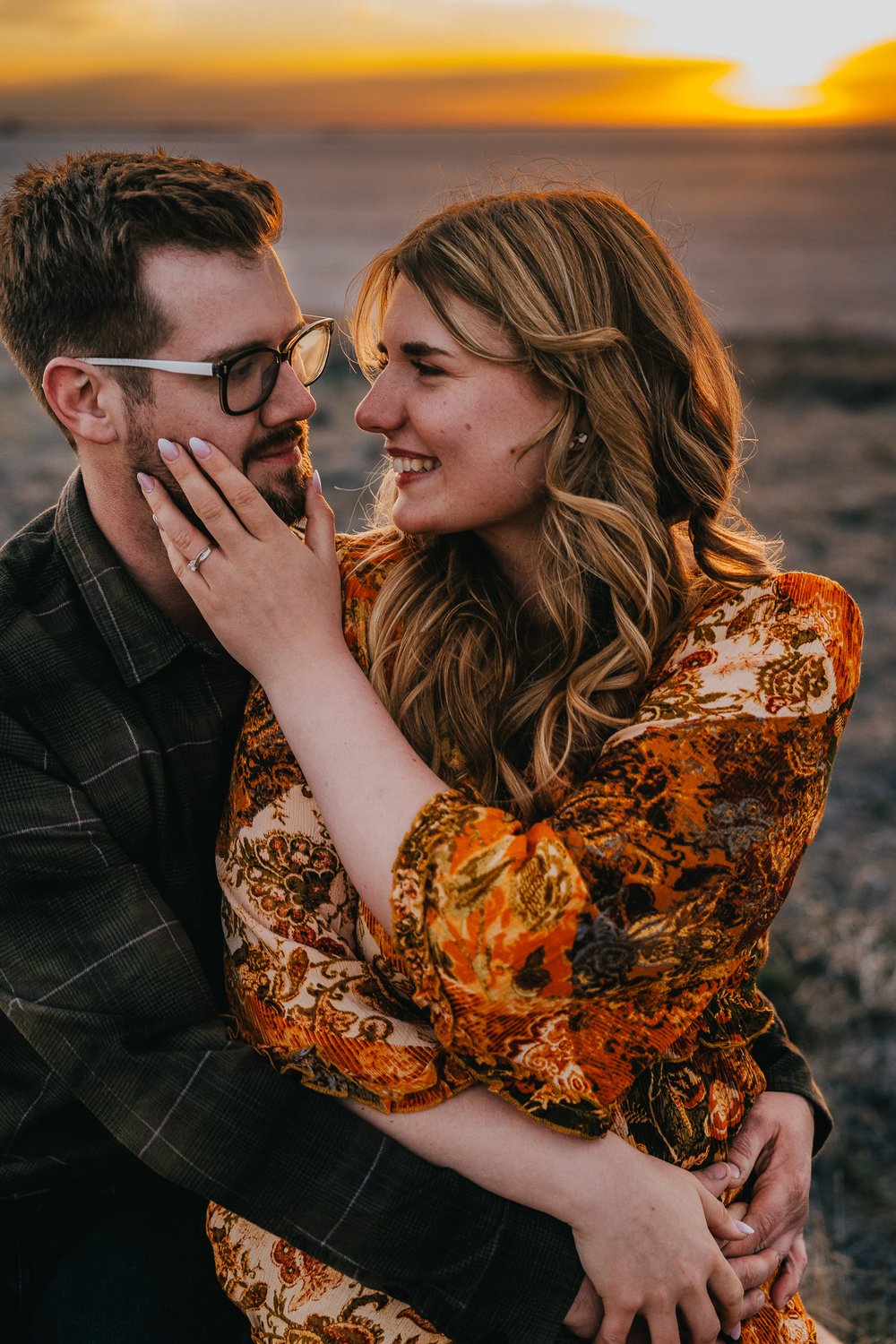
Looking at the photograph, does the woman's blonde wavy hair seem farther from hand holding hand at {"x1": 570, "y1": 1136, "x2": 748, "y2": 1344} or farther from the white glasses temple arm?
hand holding hand at {"x1": 570, "y1": 1136, "x2": 748, "y2": 1344}

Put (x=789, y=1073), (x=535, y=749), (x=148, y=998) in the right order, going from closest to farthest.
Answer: (x=148, y=998)
(x=535, y=749)
(x=789, y=1073)

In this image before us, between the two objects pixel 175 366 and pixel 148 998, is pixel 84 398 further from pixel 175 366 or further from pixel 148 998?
pixel 148 998

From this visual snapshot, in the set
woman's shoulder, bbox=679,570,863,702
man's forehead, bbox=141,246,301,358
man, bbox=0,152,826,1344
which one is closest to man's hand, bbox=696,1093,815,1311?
man, bbox=0,152,826,1344

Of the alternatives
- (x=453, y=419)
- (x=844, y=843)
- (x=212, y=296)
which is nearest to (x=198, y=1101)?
(x=453, y=419)

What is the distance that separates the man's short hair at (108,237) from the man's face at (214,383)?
34mm

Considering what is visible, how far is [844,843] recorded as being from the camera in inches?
226

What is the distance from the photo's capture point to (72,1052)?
2104mm

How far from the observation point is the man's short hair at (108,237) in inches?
99.7

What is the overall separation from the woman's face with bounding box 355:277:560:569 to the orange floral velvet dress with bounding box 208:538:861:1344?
528 millimetres

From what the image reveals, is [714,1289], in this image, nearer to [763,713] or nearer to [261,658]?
[763,713]

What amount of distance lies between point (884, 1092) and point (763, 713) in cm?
271

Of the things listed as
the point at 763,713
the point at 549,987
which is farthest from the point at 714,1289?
the point at 763,713

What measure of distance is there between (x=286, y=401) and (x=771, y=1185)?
197cm

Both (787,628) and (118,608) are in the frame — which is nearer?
(787,628)
